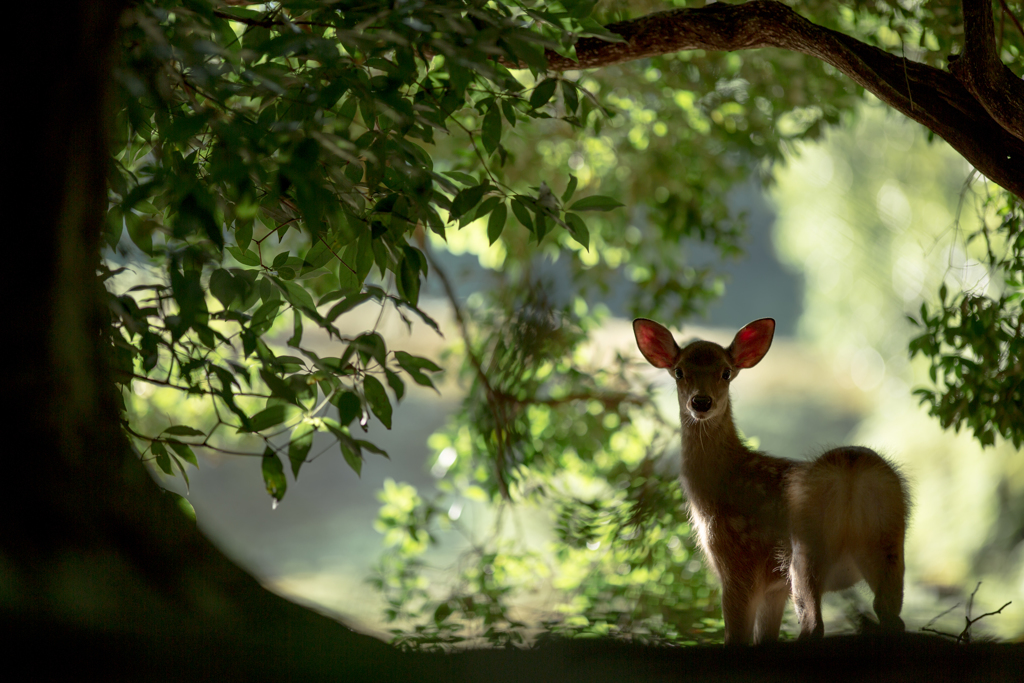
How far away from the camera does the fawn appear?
83.5 inches

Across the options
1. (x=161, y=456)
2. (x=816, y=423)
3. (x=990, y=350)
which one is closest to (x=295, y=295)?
(x=161, y=456)

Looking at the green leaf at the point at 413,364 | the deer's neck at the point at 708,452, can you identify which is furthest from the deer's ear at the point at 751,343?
the green leaf at the point at 413,364

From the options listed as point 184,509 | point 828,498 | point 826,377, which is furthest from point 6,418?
point 826,377

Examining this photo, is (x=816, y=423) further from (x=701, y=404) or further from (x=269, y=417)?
(x=269, y=417)

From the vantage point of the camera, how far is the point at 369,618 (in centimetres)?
383

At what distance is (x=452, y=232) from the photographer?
6066mm

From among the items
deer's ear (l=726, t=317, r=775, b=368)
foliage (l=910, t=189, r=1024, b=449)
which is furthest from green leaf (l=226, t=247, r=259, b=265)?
foliage (l=910, t=189, r=1024, b=449)

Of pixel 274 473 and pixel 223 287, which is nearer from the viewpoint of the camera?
pixel 223 287

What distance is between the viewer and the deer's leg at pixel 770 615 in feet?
8.31

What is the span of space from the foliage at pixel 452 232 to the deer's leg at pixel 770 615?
25 cm

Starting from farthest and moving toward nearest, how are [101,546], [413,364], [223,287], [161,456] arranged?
[161,456] → [413,364] → [223,287] → [101,546]

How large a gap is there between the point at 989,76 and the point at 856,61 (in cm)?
40

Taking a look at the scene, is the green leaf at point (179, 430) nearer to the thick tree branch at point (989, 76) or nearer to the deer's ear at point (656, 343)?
the deer's ear at point (656, 343)

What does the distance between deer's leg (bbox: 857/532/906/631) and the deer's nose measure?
68cm
